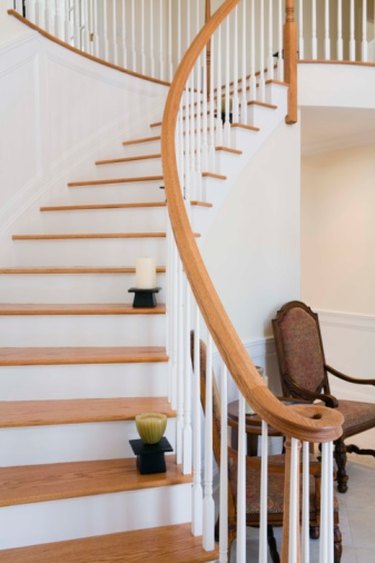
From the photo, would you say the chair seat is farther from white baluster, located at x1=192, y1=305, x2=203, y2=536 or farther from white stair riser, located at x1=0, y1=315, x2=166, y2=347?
white baluster, located at x1=192, y1=305, x2=203, y2=536

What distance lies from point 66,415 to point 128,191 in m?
2.00

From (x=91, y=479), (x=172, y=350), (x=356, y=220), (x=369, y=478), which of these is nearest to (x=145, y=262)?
(x=172, y=350)

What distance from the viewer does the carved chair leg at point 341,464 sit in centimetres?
324

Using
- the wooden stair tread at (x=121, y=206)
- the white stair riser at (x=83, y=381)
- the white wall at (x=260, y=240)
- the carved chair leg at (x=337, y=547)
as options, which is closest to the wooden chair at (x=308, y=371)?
the white wall at (x=260, y=240)

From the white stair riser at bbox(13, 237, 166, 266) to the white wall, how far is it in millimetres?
422

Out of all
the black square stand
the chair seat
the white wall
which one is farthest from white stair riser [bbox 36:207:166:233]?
the chair seat

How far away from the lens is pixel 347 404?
3561mm

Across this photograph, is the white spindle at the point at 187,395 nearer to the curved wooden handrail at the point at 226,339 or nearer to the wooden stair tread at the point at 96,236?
the curved wooden handrail at the point at 226,339

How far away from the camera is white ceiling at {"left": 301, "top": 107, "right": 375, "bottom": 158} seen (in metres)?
3.93

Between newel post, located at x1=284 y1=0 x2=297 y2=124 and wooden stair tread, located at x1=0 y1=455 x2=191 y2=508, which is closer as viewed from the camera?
wooden stair tread, located at x1=0 y1=455 x2=191 y2=508

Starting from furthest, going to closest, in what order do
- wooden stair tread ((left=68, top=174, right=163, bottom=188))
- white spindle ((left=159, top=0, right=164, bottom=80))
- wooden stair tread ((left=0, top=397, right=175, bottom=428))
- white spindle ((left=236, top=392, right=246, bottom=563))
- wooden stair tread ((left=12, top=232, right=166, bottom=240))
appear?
white spindle ((left=159, top=0, right=164, bottom=80))
wooden stair tread ((left=68, top=174, right=163, bottom=188))
wooden stair tread ((left=12, top=232, right=166, bottom=240))
wooden stair tread ((left=0, top=397, right=175, bottom=428))
white spindle ((left=236, top=392, right=246, bottom=563))

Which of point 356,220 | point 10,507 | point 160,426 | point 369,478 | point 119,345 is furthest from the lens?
point 356,220

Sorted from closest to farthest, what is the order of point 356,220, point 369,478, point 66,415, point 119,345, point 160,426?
point 160,426 → point 66,415 → point 119,345 → point 369,478 → point 356,220

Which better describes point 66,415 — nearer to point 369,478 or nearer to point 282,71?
point 369,478
